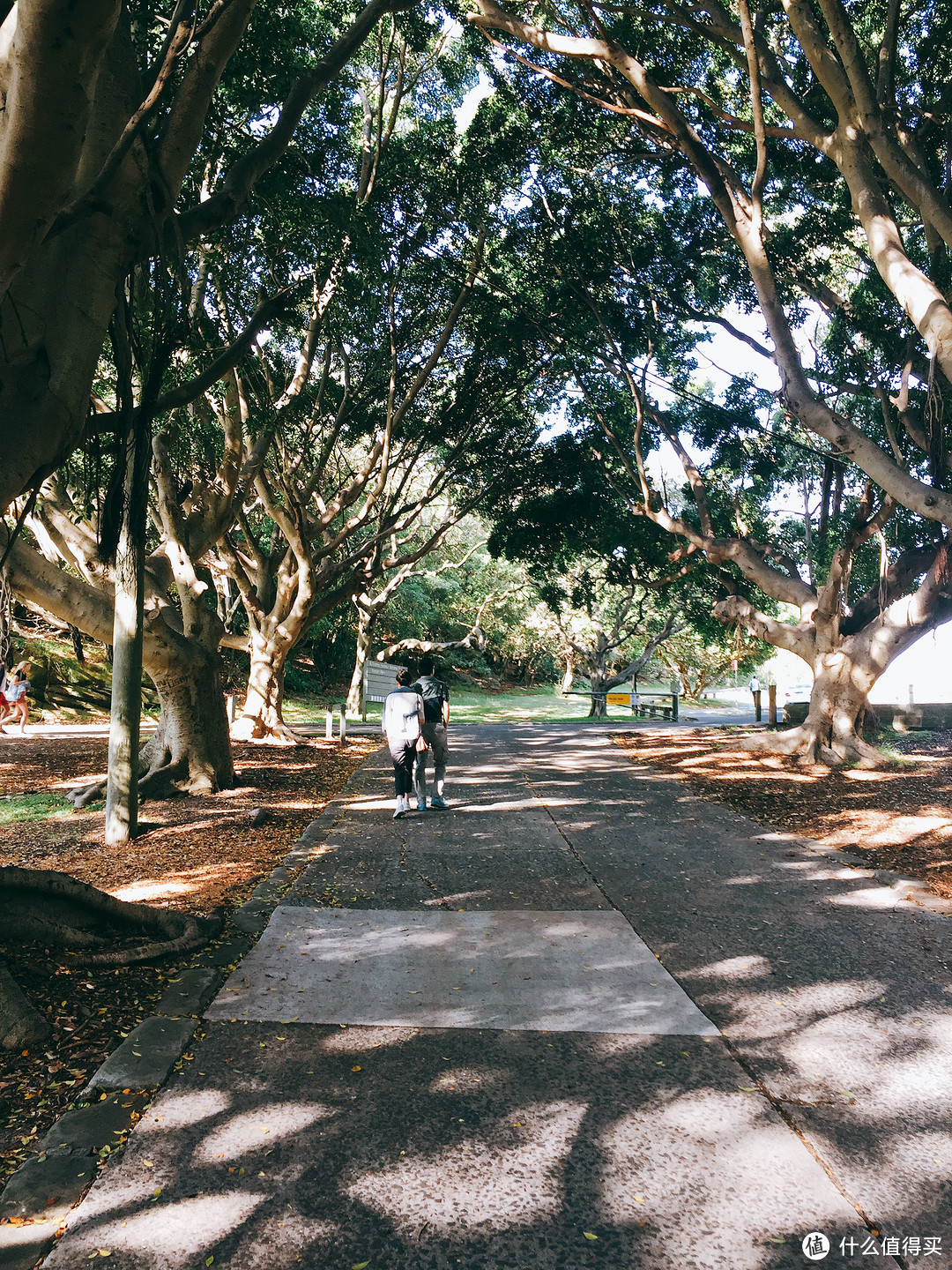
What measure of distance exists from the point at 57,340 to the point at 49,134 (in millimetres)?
1176

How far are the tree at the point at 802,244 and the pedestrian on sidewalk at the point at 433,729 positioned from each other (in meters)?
5.65

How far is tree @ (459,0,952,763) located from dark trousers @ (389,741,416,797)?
6.08 m

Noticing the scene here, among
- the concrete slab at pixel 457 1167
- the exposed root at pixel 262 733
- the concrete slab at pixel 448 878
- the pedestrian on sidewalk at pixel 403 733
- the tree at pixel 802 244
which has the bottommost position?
the concrete slab at pixel 457 1167

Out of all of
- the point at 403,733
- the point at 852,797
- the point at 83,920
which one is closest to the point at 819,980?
the point at 83,920

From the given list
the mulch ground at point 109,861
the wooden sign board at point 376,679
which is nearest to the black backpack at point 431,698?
the mulch ground at point 109,861

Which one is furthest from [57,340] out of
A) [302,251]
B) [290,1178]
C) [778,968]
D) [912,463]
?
[912,463]

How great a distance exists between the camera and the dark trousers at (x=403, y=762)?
913 centimetres

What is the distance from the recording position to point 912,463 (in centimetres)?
1525

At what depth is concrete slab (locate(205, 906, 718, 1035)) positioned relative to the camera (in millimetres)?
4266

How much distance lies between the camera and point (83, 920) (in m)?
4.86

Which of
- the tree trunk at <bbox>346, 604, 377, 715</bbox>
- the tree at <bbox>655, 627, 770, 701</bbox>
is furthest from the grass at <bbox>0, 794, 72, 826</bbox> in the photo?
the tree at <bbox>655, 627, 770, 701</bbox>

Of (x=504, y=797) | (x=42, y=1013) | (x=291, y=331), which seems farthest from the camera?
(x=291, y=331)

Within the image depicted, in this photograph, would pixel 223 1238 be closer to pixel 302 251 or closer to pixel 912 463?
pixel 302 251

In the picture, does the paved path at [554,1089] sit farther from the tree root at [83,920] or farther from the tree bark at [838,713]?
the tree bark at [838,713]
